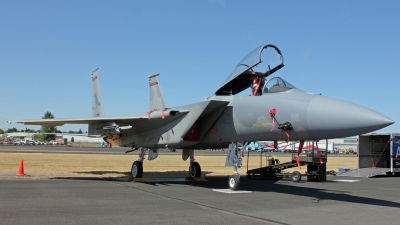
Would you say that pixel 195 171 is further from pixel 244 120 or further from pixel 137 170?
pixel 244 120

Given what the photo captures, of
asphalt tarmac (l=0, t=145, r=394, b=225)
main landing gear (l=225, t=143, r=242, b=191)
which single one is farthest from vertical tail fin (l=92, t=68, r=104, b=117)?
main landing gear (l=225, t=143, r=242, b=191)

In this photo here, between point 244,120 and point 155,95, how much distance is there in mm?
7945

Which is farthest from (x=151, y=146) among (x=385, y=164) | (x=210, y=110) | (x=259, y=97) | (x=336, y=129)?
(x=385, y=164)

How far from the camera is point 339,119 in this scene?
7.46 meters

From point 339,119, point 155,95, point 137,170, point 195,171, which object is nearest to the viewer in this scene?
point 339,119

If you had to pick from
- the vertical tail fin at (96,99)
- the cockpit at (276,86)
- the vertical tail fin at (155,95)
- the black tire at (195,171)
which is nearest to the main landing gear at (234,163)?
the cockpit at (276,86)

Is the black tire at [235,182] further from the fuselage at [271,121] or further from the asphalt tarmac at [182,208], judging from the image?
the fuselage at [271,121]

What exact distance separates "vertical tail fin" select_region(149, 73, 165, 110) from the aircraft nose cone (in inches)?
377

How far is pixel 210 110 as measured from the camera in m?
11.0

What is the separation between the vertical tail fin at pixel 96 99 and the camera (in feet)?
58.0

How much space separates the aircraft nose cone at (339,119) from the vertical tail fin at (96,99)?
38.9ft

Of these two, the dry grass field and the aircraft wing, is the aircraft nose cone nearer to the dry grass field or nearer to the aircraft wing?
the aircraft wing

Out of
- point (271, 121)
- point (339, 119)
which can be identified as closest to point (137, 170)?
point (271, 121)

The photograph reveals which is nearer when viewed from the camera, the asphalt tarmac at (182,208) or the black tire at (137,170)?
the asphalt tarmac at (182,208)
